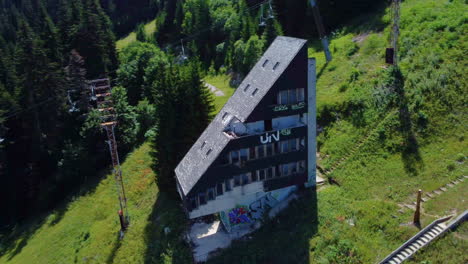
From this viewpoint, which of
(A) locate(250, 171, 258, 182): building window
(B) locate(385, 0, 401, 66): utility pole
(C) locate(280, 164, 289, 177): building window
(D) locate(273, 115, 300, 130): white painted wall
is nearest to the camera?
(A) locate(250, 171, 258, 182): building window

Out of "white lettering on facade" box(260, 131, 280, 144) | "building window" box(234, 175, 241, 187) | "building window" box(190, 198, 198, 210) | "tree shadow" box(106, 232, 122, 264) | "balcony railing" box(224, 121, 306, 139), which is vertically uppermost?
"balcony railing" box(224, 121, 306, 139)

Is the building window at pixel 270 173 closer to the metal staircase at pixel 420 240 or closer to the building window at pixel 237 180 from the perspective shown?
the building window at pixel 237 180

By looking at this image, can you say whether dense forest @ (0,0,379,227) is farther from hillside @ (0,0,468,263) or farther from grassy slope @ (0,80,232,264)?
hillside @ (0,0,468,263)

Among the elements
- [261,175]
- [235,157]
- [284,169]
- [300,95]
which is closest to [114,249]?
[235,157]

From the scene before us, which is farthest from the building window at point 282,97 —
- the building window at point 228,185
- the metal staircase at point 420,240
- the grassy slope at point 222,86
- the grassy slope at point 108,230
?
the grassy slope at point 222,86

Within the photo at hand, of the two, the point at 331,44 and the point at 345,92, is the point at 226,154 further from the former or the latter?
the point at 331,44

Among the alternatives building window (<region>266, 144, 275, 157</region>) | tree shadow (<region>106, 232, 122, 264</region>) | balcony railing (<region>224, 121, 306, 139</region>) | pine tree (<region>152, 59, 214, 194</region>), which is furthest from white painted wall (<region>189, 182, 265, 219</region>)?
tree shadow (<region>106, 232, 122, 264</region>)

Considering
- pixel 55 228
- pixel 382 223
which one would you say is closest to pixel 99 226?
pixel 55 228

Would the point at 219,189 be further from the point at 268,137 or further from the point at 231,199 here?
the point at 268,137

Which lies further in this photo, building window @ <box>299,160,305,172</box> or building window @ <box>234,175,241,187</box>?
building window @ <box>299,160,305,172</box>
